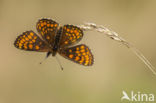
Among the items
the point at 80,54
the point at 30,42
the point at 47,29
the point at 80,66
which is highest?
the point at 80,66

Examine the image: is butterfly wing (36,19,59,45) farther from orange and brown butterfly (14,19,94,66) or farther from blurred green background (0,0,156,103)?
blurred green background (0,0,156,103)

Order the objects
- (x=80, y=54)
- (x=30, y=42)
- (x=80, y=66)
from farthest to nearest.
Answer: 1. (x=80, y=66)
2. (x=30, y=42)
3. (x=80, y=54)

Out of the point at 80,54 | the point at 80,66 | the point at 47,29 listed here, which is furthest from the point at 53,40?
the point at 80,66

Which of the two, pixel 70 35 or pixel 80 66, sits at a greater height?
pixel 80 66

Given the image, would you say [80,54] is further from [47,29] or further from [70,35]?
[47,29]

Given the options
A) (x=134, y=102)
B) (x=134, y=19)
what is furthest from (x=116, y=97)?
(x=134, y=19)

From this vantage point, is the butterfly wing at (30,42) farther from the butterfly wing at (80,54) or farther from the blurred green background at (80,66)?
the blurred green background at (80,66)
